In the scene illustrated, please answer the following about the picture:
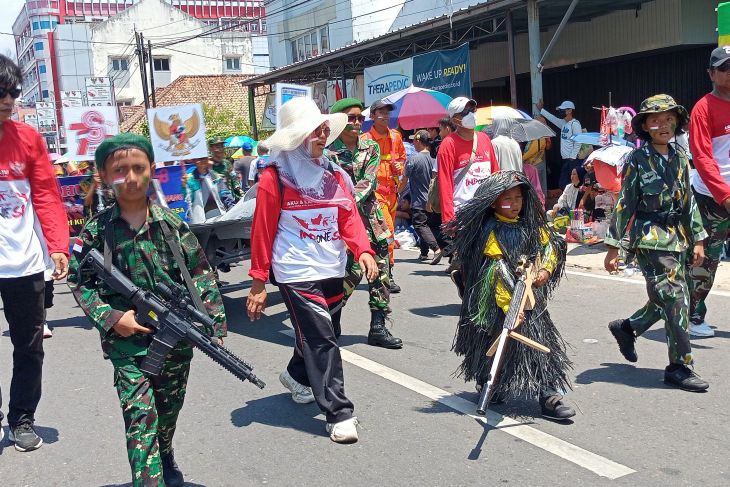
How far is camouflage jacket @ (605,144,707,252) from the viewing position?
5.08 metres

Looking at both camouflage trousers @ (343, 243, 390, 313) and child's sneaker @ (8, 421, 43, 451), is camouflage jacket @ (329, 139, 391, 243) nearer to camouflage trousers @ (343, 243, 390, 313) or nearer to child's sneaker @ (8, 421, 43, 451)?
camouflage trousers @ (343, 243, 390, 313)

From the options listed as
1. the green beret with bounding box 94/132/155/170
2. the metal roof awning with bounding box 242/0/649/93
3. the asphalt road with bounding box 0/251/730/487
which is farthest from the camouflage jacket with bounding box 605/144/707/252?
the metal roof awning with bounding box 242/0/649/93

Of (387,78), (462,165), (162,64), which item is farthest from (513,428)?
(162,64)

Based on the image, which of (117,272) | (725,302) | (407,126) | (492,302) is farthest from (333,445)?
(407,126)

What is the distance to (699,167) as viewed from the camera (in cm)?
556

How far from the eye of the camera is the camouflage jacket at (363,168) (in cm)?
646

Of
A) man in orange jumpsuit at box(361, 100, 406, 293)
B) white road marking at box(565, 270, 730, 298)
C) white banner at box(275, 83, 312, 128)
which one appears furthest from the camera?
white banner at box(275, 83, 312, 128)

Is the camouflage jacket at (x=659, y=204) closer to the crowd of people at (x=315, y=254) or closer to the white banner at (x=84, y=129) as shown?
the crowd of people at (x=315, y=254)

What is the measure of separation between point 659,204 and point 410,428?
6.88ft

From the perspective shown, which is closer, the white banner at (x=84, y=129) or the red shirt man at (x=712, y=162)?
the red shirt man at (x=712, y=162)

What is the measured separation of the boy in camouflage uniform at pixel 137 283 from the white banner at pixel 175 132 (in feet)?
21.3

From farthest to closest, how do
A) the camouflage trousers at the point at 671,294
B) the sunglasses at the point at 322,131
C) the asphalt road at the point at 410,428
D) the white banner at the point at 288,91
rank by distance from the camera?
the white banner at the point at 288,91
the camouflage trousers at the point at 671,294
the sunglasses at the point at 322,131
the asphalt road at the point at 410,428

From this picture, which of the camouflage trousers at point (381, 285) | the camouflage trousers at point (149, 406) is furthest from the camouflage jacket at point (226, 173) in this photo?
the camouflage trousers at point (149, 406)

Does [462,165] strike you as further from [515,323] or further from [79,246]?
[79,246]
